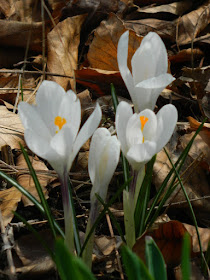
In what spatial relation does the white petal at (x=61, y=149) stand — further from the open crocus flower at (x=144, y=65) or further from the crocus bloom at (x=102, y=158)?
the open crocus flower at (x=144, y=65)

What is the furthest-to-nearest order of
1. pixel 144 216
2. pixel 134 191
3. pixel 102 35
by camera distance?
pixel 102 35 → pixel 144 216 → pixel 134 191

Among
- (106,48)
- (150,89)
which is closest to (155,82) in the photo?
(150,89)

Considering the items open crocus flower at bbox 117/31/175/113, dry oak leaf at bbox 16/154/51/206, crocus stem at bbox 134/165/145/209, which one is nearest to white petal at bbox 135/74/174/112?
open crocus flower at bbox 117/31/175/113

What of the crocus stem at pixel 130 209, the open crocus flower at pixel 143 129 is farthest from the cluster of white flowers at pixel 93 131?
the crocus stem at pixel 130 209

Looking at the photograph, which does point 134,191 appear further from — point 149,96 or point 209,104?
point 209,104

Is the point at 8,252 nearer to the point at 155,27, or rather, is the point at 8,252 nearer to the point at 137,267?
the point at 137,267

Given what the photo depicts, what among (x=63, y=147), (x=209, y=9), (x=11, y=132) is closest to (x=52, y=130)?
(x=63, y=147)

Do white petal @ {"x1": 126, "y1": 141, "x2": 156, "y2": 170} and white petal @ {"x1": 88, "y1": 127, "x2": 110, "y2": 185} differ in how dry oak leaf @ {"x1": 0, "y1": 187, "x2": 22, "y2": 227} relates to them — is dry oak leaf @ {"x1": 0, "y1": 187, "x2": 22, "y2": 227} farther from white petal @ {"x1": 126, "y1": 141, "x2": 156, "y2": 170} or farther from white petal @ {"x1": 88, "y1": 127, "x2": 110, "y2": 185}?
white petal @ {"x1": 126, "y1": 141, "x2": 156, "y2": 170}
